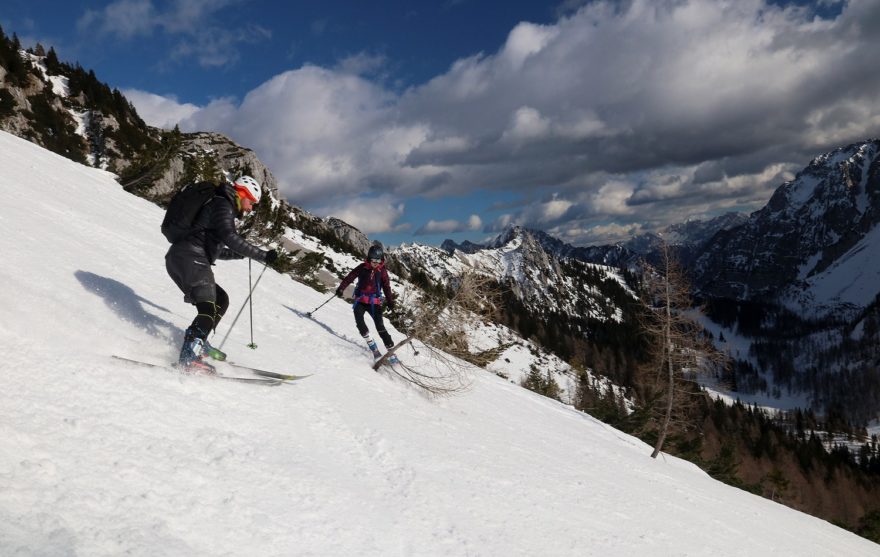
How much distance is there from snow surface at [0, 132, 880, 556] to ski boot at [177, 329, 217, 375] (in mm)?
232

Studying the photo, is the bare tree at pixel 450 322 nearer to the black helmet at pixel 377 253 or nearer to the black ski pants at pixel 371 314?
the black ski pants at pixel 371 314

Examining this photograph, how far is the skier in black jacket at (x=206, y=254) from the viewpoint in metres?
6.50

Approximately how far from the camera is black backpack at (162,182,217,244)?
6664mm

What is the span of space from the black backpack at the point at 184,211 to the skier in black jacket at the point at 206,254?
0.21 feet

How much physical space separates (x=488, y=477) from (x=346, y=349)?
5.83 meters

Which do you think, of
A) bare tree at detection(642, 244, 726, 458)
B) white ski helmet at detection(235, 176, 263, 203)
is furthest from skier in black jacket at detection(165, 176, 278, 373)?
bare tree at detection(642, 244, 726, 458)

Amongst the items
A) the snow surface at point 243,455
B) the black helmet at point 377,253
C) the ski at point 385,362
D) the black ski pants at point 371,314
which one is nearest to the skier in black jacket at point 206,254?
the snow surface at point 243,455

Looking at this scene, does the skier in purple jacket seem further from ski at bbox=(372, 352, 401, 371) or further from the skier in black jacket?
the skier in black jacket

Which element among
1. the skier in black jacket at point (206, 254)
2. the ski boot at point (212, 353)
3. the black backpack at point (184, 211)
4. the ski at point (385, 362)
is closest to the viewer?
the skier in black jacket at point (206, 254)

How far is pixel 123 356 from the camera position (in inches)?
236

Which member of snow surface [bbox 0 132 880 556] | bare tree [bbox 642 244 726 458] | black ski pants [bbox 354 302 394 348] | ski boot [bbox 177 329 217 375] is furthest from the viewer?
bare tree [bbox 642 244 726 458]

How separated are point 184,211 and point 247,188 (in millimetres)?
927

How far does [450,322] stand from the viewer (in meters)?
11.0

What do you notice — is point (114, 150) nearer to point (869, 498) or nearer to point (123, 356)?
point (123, 356)
